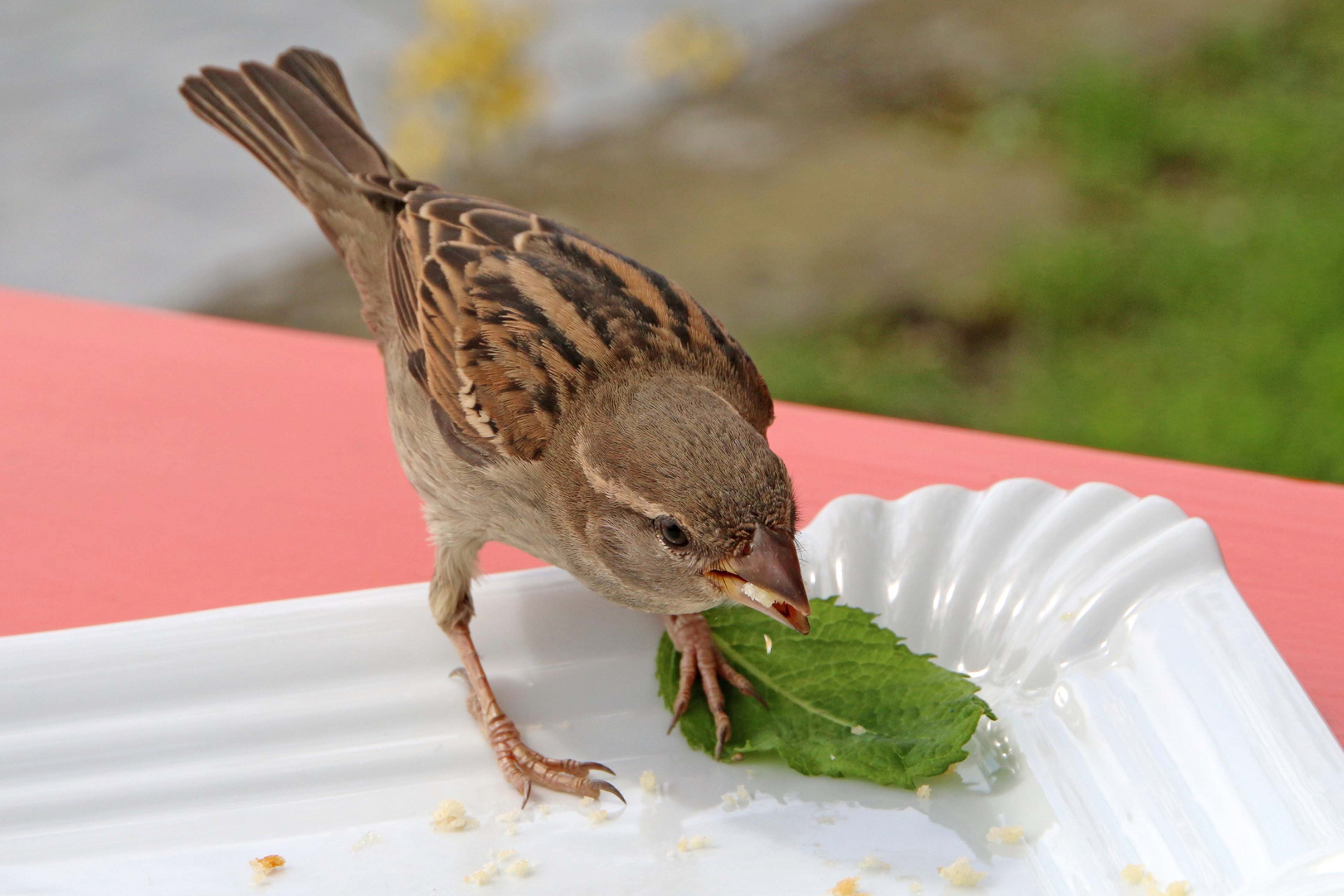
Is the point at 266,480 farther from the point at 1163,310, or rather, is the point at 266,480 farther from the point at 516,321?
the point at 1163,310

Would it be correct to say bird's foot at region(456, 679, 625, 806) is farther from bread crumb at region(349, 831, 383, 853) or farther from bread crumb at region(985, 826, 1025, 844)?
bread crumb at region(985, 826, 1025, 844)

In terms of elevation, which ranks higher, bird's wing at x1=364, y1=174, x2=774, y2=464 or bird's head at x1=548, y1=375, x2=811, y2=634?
bird's wing at x1=364, y1=174, x2=774, y2=464

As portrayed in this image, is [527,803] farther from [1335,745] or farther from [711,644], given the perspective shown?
[1335,745]

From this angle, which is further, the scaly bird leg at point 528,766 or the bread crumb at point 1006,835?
the scaly bird leg at point 528,766

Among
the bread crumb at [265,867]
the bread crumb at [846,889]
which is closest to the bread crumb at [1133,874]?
the bread crumb at [846,889]

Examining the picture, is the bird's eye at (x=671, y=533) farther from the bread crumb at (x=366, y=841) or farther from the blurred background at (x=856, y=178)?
the blurred background at (x=856, y=178)

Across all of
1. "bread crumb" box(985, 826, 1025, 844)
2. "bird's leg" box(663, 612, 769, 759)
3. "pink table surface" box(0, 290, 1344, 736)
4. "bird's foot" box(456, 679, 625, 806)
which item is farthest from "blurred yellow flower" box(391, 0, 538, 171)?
"bread crumb" box(985, 826, 1025, 844)
